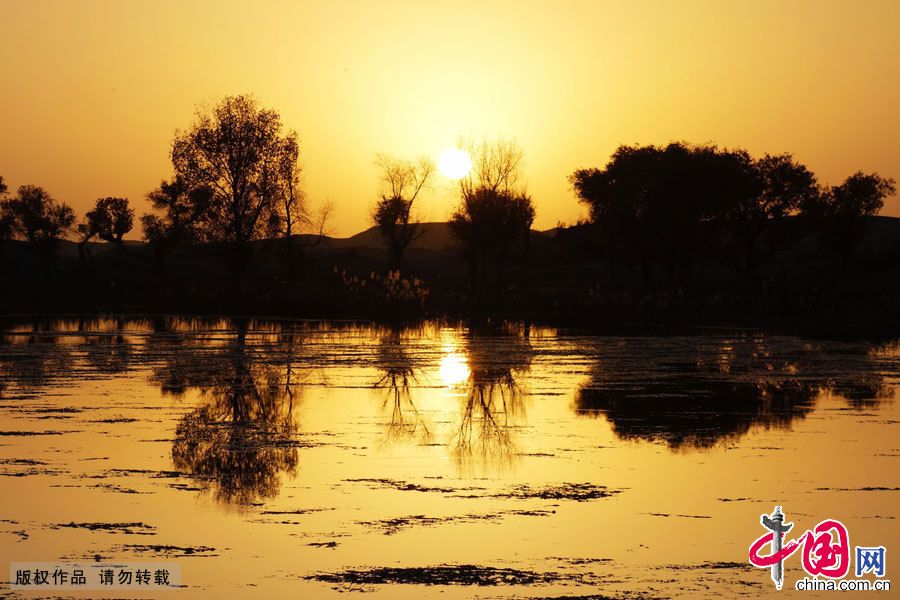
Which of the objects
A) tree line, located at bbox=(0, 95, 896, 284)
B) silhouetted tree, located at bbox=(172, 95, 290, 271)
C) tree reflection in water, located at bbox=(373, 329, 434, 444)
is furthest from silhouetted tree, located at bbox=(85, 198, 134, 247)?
tree reflection in water, located at bbox=(373, 329, 434, 444)

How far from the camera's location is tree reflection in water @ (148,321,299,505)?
14.4 m

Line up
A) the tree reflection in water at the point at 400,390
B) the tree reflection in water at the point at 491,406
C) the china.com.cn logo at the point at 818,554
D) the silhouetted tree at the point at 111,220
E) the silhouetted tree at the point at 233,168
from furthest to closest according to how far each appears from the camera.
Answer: the silhouetted tree at the point at 111,220
the silhouetted tree at the point at 233,168
the tree reflection in water at the point at 400,390
the tree reflection in water at the point at 491,406
the china.com.cn logo at the point at 818,554

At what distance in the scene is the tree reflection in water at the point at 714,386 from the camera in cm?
1925

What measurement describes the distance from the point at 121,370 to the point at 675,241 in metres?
60.4

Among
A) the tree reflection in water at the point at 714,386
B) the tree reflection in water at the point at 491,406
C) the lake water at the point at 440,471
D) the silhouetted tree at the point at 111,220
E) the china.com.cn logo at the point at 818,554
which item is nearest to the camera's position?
the china.com.cn logo at the point at 818,554

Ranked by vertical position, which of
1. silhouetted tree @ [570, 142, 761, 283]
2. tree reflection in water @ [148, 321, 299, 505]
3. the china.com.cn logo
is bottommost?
the china.com.cn logo

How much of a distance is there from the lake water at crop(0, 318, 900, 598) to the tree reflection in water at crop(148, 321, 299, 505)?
73 mm

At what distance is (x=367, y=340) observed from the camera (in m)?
39.4

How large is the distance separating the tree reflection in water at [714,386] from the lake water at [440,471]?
0.11 meters

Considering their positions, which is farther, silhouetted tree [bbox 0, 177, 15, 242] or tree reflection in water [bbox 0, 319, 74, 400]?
silhouetted tree [bbox 0, 177, 15, 242]

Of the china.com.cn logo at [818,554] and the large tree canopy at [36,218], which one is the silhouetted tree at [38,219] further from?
the china.com.cn logo at [818,554]

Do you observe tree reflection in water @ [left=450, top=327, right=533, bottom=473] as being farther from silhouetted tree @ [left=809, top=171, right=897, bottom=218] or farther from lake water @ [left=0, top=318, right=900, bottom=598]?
silhouetted tree @ [left=809, top=171, right=897, bottom=218]

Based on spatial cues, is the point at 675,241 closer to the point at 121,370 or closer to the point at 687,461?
the point at 121,370

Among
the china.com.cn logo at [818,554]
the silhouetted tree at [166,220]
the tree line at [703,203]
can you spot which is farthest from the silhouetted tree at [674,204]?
the china.com.cn logo at [818,554]
